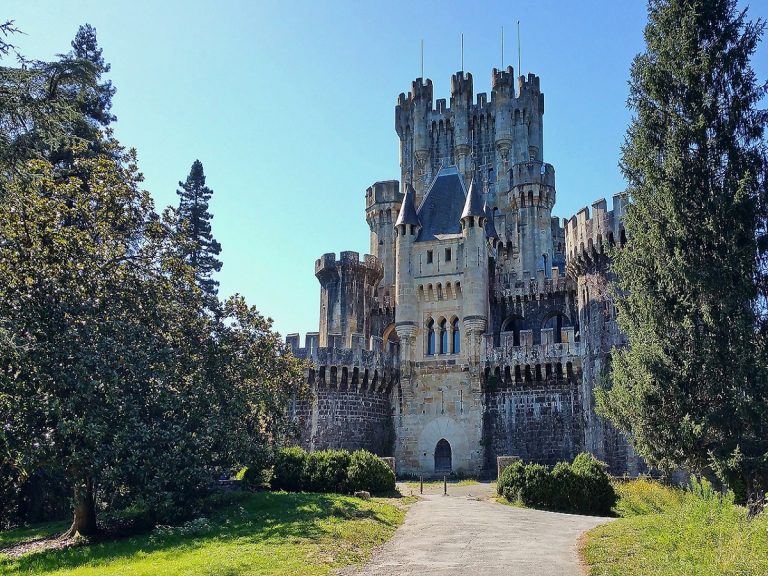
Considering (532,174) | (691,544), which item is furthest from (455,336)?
(691,544)

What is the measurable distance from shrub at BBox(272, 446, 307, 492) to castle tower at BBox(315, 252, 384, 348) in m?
17.9

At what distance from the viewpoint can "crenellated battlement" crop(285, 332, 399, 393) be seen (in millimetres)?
40438

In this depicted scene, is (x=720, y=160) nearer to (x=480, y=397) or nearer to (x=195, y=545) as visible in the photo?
(x=195, y=545)

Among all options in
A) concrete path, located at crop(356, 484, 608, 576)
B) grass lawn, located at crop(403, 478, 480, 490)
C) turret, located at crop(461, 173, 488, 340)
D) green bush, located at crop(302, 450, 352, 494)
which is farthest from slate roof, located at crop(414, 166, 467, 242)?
concrete path, located at crop(356, 484, 608, 576)

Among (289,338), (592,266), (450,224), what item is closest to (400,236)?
(450,224)

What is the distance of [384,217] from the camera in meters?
50.0

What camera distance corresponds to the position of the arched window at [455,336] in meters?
41.3

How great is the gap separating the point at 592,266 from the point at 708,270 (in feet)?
57.7

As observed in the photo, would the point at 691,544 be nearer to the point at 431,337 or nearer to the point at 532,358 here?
the point at 532,358

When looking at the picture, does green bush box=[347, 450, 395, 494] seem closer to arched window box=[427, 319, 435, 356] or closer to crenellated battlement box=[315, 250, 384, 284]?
arched window box=[427, 319, 435, 356]

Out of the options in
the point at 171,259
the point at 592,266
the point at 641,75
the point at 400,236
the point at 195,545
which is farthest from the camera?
the point at 400,236

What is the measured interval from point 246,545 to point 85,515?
6198mm

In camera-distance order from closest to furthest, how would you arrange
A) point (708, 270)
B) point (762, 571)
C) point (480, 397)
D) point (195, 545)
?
point (762, 571)
point (195, 545)
point (708, 270)
point (480, 397)

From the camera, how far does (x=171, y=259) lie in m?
23.5
